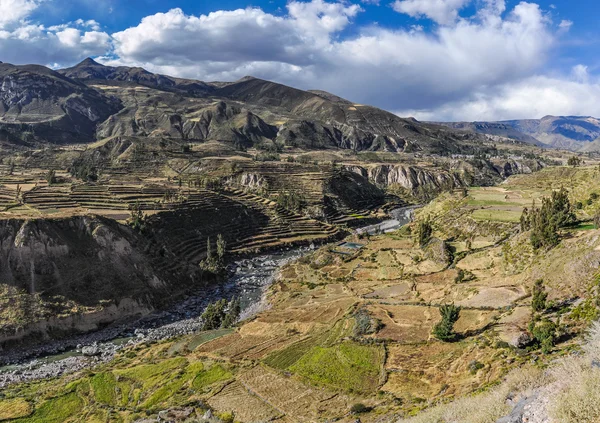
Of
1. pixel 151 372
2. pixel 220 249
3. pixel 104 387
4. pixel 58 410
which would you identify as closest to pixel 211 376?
pixel 151 372

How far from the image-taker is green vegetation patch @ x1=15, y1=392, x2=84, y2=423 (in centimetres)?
3894

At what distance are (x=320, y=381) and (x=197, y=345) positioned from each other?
62.2ft

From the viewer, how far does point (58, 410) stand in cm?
4034

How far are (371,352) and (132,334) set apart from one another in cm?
3629

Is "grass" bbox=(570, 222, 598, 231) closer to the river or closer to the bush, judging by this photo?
the bush

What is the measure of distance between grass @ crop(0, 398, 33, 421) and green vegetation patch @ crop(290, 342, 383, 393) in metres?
25.8

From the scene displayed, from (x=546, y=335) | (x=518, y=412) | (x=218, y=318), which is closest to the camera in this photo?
(x=518, y=412)

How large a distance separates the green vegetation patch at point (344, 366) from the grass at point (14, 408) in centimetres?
2583

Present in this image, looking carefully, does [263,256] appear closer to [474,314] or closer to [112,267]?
[112,267]

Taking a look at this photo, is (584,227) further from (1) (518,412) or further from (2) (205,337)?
(2) (205,337)

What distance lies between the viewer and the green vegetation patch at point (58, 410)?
38938 mm

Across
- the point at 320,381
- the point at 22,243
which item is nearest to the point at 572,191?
the point at 320,381

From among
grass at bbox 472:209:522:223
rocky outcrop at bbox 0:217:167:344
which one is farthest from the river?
grass at bbox 472:209:522:223

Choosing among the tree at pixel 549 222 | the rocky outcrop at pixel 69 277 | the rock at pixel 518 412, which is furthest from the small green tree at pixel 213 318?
the tree at pixel 549 222
